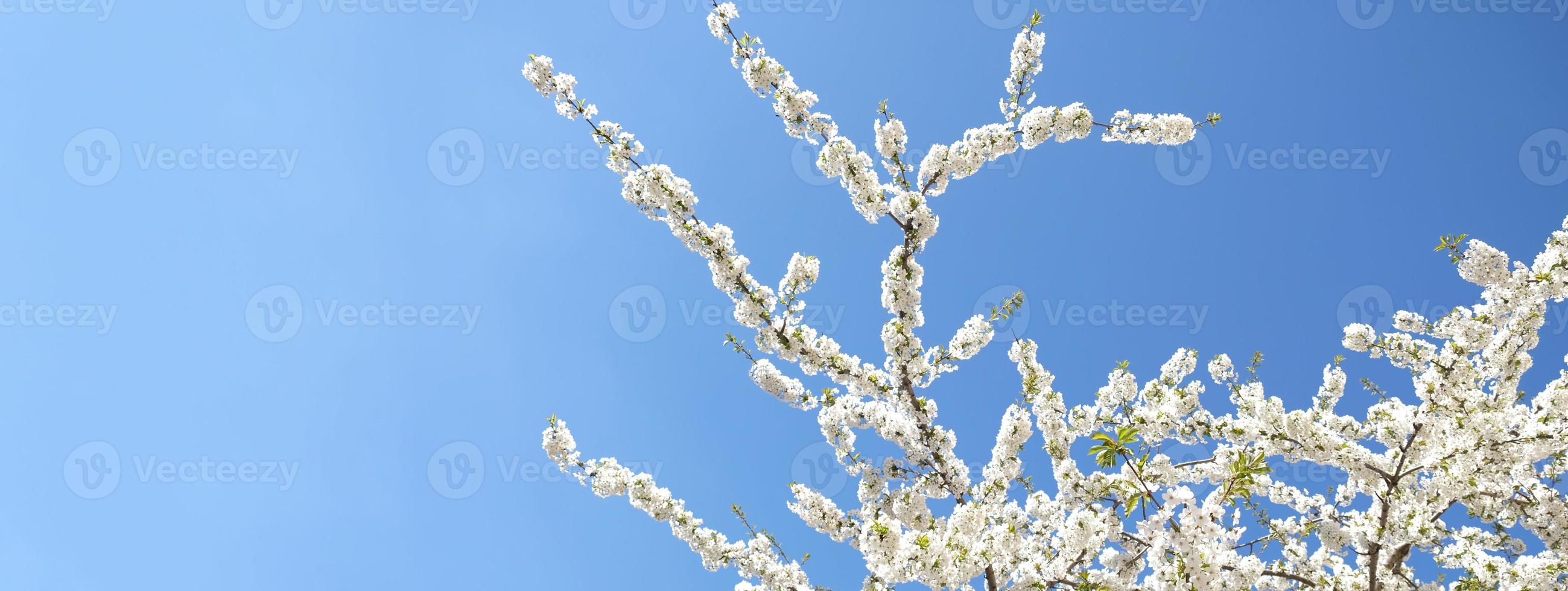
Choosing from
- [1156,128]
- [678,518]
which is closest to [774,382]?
[678,518]

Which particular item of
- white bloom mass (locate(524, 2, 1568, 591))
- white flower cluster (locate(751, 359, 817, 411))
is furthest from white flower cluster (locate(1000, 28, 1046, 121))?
white flower cluster (locate(751, 359, 817, 411))

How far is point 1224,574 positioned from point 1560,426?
3900 mm

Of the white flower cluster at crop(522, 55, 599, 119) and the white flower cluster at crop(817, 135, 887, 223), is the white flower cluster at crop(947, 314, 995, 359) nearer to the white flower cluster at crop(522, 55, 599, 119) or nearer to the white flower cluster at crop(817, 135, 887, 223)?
the white flower cluster at crop(817, 135, 887, 223)

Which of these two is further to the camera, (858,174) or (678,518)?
(678,518)

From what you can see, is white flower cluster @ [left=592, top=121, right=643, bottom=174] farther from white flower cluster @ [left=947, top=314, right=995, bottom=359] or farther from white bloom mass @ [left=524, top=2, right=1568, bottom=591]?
white flower cluster @ [left=947, top=314, right=995, bottom=359]

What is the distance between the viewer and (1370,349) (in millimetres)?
8289

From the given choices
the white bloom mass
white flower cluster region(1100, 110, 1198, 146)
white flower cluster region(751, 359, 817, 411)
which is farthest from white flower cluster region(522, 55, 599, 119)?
white flower cluster region(1100, 110, 1198, 146)

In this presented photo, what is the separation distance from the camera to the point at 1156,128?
20.8ft

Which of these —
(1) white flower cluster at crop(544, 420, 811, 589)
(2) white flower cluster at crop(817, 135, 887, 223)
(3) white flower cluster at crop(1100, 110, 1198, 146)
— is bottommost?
(1) white flower cluster at crop(544, 420, 811, 589)

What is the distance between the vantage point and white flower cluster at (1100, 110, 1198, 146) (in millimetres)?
6320

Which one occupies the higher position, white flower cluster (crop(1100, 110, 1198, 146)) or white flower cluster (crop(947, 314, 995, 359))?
white flower cluster (crop(1100, 110, 1198, 146))

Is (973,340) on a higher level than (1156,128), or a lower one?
lower

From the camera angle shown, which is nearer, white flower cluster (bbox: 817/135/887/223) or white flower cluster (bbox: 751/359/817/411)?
white flower cluster (bbox: 817/135/887/223)

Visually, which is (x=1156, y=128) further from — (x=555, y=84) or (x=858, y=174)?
(x=555, y=84)
